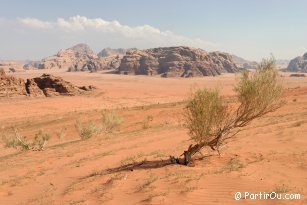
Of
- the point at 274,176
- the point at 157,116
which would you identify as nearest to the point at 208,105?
the point at 274,176

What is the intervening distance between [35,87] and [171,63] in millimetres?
65358

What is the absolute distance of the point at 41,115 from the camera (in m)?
37.9

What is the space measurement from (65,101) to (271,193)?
42.7m

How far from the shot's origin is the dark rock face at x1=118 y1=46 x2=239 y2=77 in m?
109

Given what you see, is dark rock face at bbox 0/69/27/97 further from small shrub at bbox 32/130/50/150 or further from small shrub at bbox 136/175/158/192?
small shrub at bbox 136/175/158/192

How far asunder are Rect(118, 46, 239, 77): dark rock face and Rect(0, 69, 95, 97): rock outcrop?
5503 cm

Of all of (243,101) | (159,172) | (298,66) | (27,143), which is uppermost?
A: (298,66)

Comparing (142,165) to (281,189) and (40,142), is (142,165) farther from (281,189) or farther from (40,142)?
(40,142)

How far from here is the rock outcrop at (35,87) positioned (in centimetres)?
4853

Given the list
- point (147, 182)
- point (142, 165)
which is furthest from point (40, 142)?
point (147, 182)

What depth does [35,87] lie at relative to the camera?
51406mm

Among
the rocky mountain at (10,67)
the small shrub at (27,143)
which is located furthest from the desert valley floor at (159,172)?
the rocky mountain at (10,67)

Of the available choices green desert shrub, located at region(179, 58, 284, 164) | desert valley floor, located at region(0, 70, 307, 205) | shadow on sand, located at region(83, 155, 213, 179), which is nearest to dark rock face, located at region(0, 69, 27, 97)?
desert valley floor, located at region(0, 70, 307, 205)

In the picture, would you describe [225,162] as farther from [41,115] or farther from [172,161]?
[41,115]
